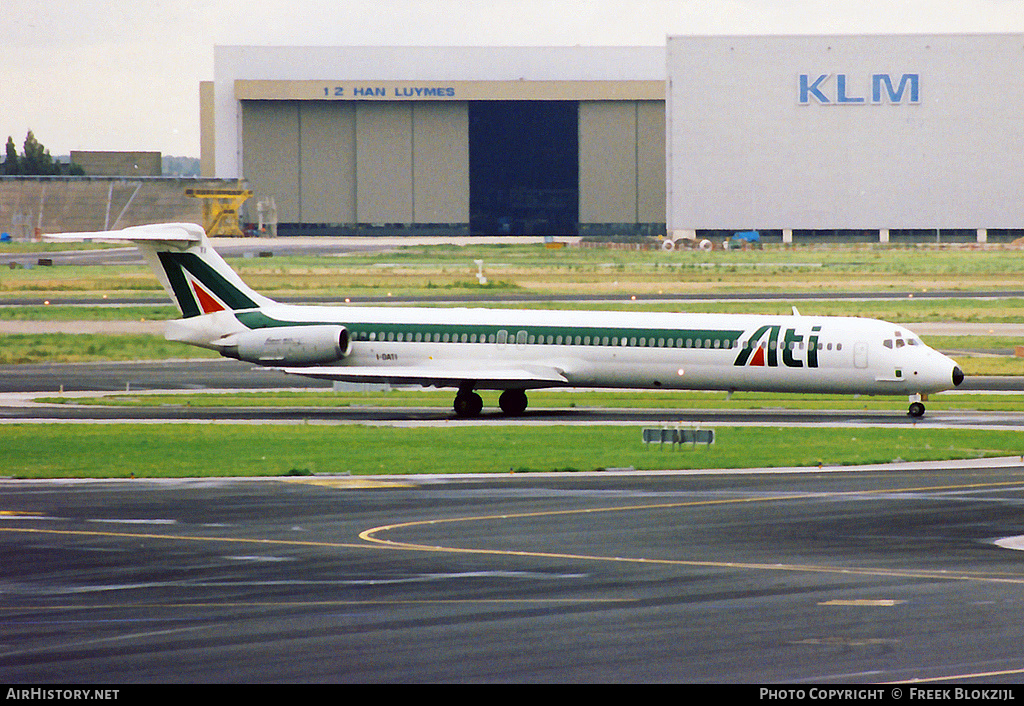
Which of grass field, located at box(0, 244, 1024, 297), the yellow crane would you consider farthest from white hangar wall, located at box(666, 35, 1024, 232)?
the yellow crane

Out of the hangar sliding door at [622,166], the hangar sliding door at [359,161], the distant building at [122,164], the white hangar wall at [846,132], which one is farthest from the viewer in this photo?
the distant building at [122,164]

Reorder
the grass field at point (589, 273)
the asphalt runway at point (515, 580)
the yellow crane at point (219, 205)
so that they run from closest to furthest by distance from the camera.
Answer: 1. the asphalt runway at point (515, 580)
2. the grass field at point (589, 273)
3. the yellow crane at point (219, 205)

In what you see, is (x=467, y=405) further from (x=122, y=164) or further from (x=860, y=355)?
(x=122, y=164)

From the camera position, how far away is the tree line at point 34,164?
186 meters

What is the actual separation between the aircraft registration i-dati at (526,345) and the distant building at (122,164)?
143105 mm

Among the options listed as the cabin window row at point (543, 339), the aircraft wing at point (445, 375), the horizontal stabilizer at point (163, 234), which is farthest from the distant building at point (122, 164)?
the aircraft wing at point (445, 375)

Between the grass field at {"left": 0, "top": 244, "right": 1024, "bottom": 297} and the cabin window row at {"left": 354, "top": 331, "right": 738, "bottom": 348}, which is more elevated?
the grass field at {"left": 0, "top": 244, "right": 1024, "bottom": 297}

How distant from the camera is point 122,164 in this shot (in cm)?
18500

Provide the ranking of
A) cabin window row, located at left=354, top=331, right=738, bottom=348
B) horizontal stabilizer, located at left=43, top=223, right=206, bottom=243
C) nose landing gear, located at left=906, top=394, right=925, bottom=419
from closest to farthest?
1. nose landing gear, located at left=906, top=394, right=925, bottom=419
2. cabin window row, located at left=354, top=331, right=738, bottom=348
3. horizontal stabilizer, located at left=43, top=223, right=206, bottom=243

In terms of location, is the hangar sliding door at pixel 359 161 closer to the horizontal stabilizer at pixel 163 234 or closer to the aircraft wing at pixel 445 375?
the horizontal stabilizer at pixel 163 234

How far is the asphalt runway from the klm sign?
363 ft

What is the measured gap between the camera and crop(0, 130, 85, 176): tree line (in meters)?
186

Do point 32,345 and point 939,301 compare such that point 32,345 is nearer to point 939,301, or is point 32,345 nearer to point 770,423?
point 770,423

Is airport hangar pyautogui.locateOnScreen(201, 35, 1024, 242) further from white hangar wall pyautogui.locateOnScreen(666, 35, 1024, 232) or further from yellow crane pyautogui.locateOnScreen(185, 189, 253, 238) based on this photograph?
yellow crane pyautogui.locateOnScreen(185, 189, 253, 238)
